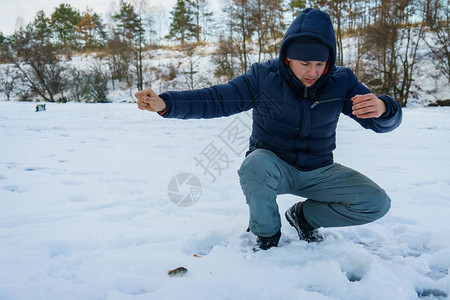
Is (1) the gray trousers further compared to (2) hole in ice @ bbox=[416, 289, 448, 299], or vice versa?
(1) the gray trousers

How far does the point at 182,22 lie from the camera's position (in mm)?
30641

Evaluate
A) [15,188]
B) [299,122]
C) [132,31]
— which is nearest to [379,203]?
[299,122]

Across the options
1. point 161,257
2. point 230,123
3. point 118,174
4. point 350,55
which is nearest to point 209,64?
point 350,55

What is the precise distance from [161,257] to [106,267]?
10.6 inches

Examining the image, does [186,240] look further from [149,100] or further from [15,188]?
[15,188]

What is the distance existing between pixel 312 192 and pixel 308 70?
0.70 metres

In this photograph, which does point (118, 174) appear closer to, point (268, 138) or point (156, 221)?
point (156, 221)

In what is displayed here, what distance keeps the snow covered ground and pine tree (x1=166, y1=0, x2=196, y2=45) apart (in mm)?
28947

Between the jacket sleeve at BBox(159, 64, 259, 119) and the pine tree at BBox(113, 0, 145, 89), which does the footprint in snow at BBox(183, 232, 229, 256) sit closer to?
the jacket sleeve at BBox(159, 64, 259, 119)

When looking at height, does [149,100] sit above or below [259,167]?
above

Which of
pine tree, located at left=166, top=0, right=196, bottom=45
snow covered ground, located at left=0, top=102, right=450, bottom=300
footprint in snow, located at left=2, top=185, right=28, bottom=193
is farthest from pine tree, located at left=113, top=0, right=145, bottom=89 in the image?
footprint in snow, located at left=2, top=185, right=28, bottom=193

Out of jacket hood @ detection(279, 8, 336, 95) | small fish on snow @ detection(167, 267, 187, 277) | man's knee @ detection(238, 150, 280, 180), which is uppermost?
jacket hood @ detection(279, 8, 336, 95)

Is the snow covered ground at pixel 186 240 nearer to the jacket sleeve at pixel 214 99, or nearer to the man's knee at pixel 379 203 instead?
the man's knee at pixel 379 203

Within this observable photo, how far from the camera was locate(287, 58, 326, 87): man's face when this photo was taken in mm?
1662
